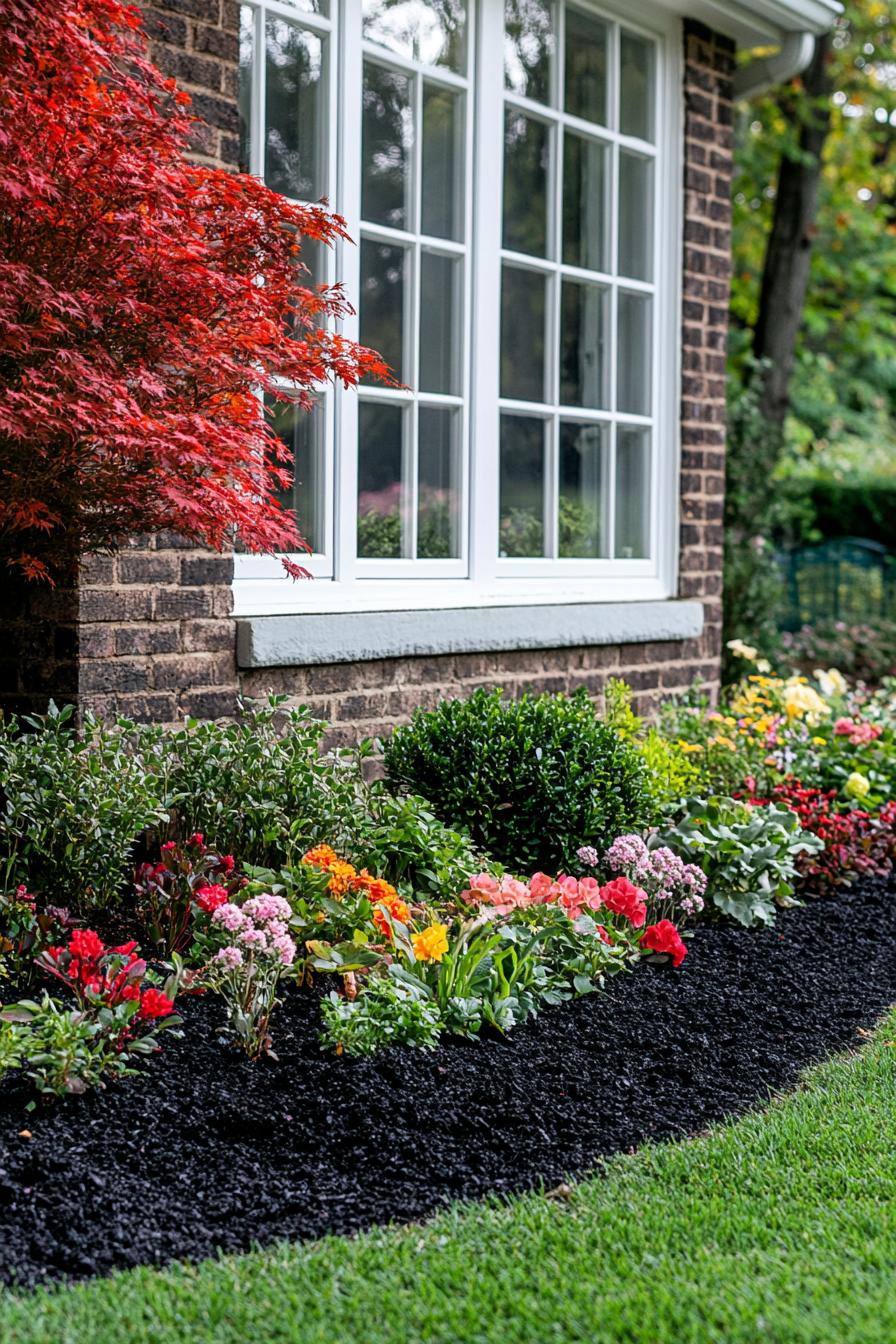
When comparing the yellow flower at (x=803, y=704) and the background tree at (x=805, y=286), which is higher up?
the background tree at (x=805, y=286)

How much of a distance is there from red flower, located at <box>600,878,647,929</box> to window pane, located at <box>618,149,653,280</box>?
3.64 m

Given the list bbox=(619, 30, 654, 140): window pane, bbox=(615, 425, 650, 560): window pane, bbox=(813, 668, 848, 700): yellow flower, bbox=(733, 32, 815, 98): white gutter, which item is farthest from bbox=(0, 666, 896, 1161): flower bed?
bbox=(733, 32, 815, 98): white gutter

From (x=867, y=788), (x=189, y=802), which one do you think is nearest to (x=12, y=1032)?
(x=189, y=802)

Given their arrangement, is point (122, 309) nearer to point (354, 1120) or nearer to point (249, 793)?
point (249, 793)

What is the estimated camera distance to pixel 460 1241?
8.55 feet

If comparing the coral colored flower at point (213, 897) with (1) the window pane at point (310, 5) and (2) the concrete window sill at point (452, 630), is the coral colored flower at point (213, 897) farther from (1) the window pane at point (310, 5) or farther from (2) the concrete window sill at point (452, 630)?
(1) the window pane at point (310, 5)

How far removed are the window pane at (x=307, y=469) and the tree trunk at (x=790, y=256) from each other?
24.0 feet

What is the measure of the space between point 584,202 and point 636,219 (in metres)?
0.39

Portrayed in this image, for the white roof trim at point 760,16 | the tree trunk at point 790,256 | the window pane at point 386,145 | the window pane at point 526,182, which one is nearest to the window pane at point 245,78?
the window pane at point 386,145

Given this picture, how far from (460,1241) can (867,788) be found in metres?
3.88

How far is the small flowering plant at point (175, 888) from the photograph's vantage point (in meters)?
4.04

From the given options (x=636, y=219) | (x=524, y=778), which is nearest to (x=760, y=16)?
(x=636, y=219)

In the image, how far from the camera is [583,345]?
22.0 ft

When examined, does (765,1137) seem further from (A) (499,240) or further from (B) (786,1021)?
(A) (499,240)
